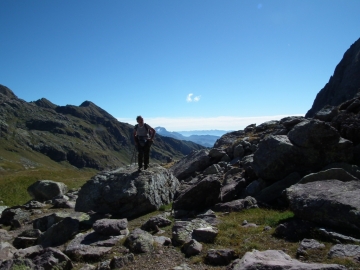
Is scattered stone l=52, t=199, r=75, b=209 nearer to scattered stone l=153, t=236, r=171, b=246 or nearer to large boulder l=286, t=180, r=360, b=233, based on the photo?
scattered stone l=153, t=236, r=171, b=246

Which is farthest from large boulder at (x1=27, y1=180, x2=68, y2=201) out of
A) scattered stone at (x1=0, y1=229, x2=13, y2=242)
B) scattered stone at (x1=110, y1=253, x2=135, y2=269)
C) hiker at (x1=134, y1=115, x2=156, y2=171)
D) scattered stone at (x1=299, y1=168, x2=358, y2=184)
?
scattered stone at (x1=299, y1=168, x2=358, y2=184)

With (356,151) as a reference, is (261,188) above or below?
below

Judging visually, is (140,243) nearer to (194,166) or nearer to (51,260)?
(51,260)

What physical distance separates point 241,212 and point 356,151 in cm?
793

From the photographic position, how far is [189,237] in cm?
1148

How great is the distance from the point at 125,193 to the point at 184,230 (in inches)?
256

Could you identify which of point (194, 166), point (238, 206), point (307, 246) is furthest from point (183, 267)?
point (194, 166)

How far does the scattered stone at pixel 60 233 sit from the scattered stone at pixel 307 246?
10.2 m

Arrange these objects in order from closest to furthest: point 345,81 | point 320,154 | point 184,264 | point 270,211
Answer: point 184,264
point 270,211
point 320,154
point 345,81

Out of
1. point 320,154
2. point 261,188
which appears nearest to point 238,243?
point 261,188

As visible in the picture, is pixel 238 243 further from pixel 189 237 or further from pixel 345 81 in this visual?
pixel 345 81

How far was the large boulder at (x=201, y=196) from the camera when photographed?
55.4 feet

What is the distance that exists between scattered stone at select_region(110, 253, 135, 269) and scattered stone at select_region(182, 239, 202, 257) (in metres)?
1.86

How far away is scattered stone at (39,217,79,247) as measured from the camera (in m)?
13.6
